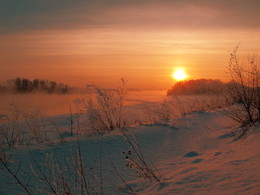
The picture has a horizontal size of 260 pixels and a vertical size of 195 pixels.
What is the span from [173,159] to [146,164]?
1.42 feet

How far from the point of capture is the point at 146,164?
315 centimetres

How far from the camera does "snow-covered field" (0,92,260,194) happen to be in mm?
2104

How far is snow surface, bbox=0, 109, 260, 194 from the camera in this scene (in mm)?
2070

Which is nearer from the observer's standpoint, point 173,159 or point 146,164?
point 146,164

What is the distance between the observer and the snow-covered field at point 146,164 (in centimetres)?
210

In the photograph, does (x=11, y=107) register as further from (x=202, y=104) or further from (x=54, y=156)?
(x=202, y=104)

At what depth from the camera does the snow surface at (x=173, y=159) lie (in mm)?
2070

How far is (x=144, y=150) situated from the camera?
3885 mm

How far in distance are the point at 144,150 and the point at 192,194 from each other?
Answer: 200 cm

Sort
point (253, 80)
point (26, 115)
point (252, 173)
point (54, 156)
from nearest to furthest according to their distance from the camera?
point (252, 173), point (54, 156), point (253, 80), point (26, 115)

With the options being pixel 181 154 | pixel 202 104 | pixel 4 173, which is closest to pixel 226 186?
pixel 181 154

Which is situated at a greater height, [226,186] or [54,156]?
[226,186]

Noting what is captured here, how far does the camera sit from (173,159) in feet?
10.9

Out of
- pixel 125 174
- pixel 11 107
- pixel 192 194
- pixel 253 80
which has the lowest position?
pixel 125 174
